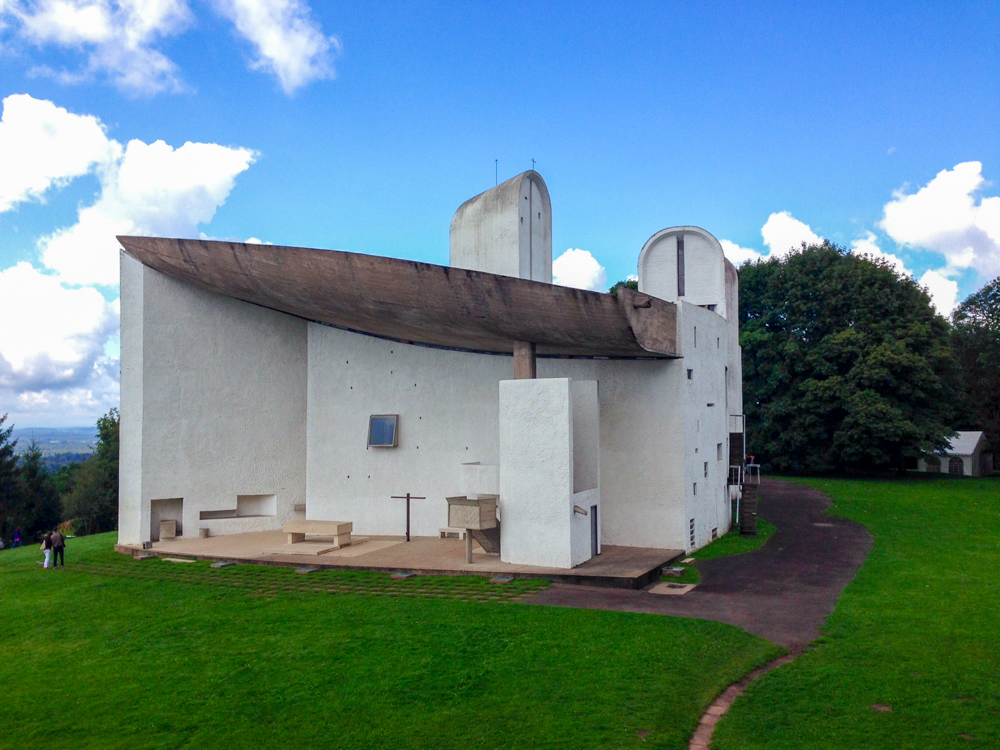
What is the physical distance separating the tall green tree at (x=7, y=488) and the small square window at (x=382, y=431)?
3120 centimetres

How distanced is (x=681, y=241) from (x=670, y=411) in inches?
210

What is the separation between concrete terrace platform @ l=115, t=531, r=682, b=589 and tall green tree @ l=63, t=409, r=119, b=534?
26029 millimetres

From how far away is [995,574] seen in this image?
12852mm

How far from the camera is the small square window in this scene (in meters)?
17.6

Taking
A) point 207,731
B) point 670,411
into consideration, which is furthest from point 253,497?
point 207,731

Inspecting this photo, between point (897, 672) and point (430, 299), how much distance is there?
868cm

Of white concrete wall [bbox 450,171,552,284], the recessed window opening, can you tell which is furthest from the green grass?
white concrete wall [bbox 450,171,552,284]

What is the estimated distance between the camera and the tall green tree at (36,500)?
40688mm

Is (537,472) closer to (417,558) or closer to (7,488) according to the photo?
(417,558)

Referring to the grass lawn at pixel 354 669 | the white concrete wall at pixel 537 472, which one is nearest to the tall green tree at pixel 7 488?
the grass lawn at pixel 354 669

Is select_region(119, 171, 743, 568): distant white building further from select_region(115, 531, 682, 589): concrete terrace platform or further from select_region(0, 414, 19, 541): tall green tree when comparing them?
select_region(0, 414, 19, 541): tall green tree

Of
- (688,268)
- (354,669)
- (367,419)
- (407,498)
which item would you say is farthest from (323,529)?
(688,268)

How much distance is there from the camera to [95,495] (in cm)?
3934

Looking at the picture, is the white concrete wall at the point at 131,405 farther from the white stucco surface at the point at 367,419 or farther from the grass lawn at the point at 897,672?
the grass lawn at the point at 897,672
